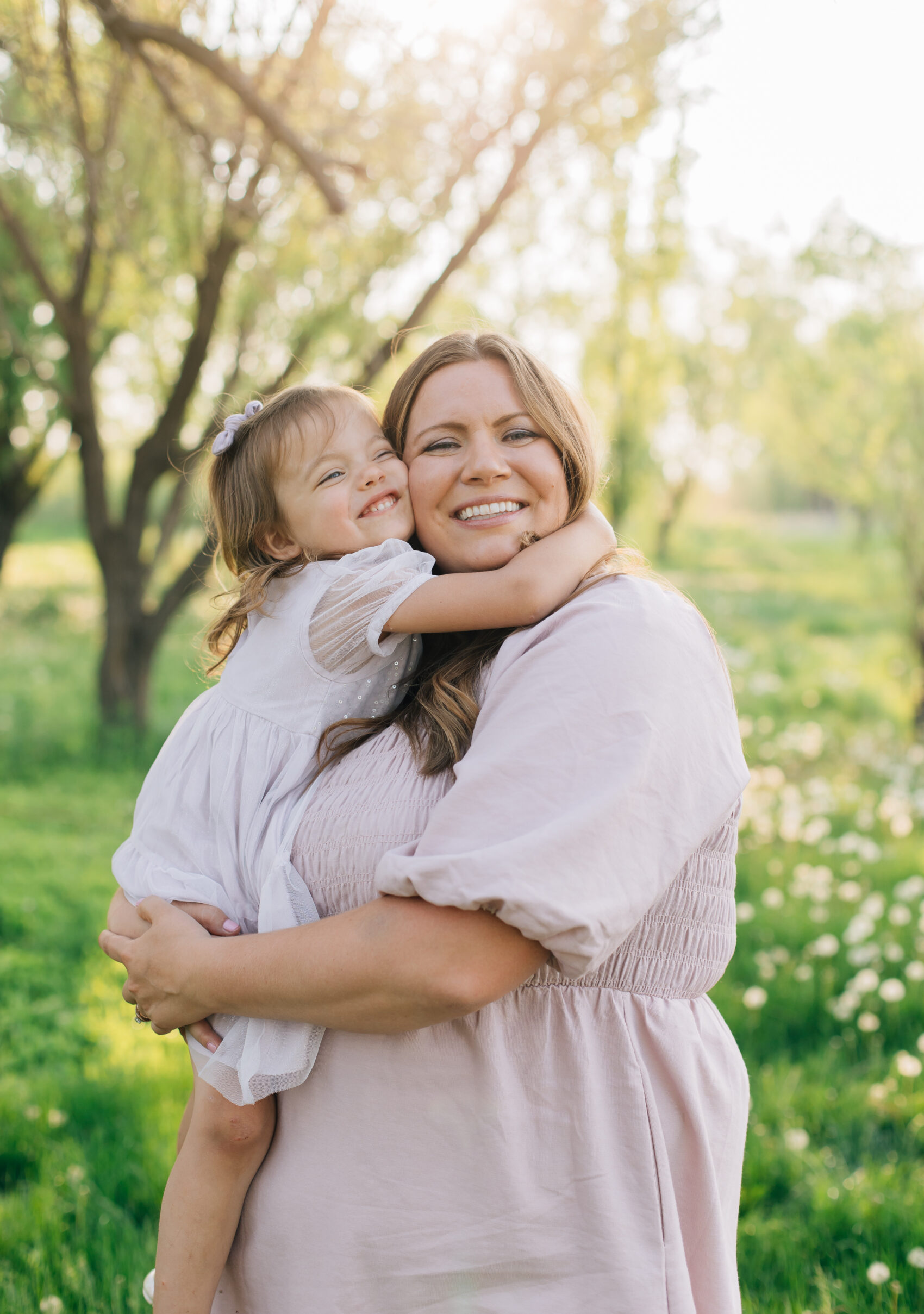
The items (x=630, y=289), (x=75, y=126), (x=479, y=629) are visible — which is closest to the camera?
(x=479, y=629)

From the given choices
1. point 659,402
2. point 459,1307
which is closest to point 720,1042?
point 459,1307

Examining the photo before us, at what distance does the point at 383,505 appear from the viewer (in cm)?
204

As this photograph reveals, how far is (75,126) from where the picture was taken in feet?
17.5

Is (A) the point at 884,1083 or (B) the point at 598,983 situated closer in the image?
(B) the point at 598,983

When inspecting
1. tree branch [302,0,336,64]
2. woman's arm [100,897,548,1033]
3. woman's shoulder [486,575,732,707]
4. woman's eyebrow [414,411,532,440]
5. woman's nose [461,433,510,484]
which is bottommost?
woman's arm [100,897,548,1033]

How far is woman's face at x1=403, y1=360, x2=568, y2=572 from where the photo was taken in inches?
72.5

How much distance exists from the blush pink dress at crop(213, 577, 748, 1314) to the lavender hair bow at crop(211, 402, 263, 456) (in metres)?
0.90

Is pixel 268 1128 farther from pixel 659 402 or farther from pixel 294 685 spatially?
pixel 659 402

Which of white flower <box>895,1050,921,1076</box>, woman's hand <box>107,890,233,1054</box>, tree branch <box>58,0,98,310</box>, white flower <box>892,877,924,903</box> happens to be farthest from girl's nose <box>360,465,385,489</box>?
white flower <box>892,877,924,903</box>

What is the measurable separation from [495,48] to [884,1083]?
5.20m

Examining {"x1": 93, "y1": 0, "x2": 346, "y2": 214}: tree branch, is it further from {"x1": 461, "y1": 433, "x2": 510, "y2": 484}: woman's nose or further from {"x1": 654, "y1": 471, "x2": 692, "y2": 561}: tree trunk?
{"x1": 654, "y1": 471, "x2": 692, "y2": 561}: tree trunk

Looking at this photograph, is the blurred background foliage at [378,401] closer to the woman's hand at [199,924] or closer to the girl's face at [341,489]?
the girl's face at [341,489]

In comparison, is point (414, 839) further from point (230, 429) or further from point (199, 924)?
point (230, 429)

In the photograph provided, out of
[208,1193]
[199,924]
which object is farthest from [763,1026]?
[199,924]
